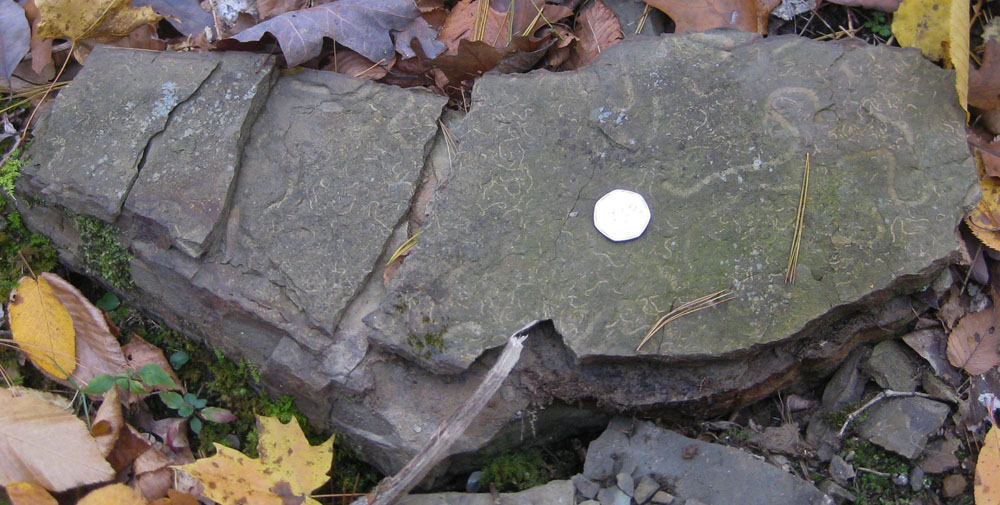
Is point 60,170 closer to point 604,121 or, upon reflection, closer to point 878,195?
point 604,121

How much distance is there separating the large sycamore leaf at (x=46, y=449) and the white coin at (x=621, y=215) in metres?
1.81

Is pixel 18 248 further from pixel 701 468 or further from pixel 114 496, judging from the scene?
pixel 701 468

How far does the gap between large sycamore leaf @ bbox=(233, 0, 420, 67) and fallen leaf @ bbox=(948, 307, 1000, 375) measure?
232 cm

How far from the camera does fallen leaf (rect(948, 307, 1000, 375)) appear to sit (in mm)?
2787

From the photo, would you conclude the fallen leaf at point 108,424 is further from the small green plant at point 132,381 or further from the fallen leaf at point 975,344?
the fallen leaf at point 975,344

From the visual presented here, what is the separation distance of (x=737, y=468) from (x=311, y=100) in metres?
1.97

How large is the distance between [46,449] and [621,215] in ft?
6.67

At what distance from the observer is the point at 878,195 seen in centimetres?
268

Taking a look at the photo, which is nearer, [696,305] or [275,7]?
[696,305]

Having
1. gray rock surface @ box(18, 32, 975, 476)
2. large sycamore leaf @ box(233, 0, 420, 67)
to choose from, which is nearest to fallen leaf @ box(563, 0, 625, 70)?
gray rock surface @ box(18, 32, 975, 476)

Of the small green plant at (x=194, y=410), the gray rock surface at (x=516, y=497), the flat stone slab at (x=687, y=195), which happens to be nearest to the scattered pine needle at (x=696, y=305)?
the flat stone slab at (x=687, y=195)

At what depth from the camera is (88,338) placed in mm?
3047

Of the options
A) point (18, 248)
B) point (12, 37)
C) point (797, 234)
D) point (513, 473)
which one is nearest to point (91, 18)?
point (12, 37)

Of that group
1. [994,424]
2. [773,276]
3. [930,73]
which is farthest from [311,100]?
[994,424]
